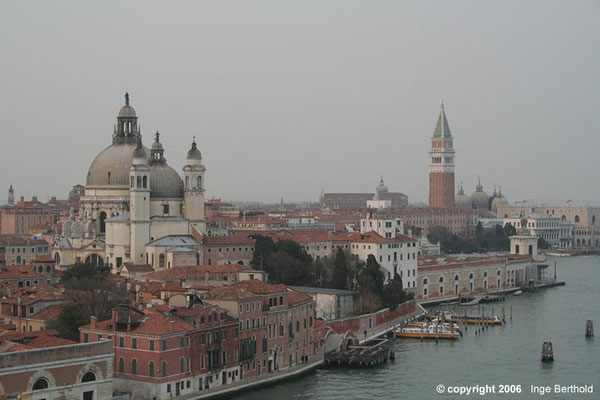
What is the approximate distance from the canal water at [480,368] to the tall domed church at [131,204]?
5.83 m

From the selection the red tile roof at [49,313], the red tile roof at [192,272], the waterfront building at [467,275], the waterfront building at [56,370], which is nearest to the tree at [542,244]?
the waterfront building at [467,275]

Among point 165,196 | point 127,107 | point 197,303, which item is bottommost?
point 197,303

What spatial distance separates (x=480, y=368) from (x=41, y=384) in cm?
639

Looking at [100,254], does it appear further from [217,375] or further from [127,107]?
[217,375]

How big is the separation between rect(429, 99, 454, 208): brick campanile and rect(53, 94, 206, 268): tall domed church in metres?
29.6

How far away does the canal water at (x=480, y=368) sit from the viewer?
1243 cm

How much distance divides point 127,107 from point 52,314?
9.56 meters

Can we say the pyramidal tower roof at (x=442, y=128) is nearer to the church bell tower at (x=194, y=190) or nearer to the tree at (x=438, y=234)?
the tree at (x=438, y=234)

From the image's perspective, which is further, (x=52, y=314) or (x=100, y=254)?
(x=100, y=254)

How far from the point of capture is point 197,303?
12.5 meters

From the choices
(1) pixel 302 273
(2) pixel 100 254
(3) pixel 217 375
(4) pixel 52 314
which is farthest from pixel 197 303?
(2) pixel 100 254

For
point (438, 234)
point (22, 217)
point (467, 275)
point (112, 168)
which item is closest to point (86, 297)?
point (112, 168)

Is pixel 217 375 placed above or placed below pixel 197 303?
below

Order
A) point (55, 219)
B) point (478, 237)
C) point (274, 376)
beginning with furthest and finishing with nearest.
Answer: point (478, 237) → point (55, 219) → point (274, 376)
